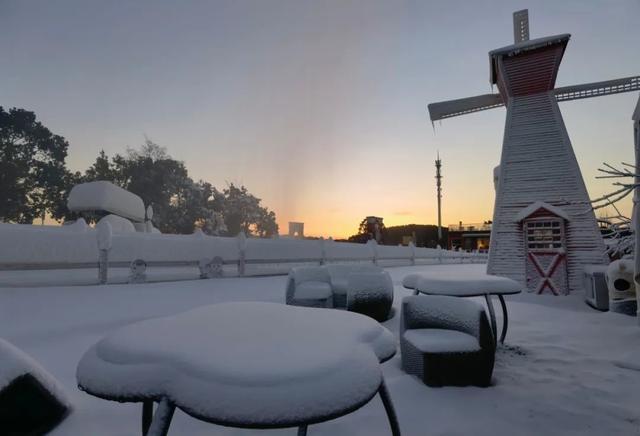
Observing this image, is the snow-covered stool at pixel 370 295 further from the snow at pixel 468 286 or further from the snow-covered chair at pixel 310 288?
the snow at pixel 468 286

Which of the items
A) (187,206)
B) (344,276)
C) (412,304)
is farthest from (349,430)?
(187,206)

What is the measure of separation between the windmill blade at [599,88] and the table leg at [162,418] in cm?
1732

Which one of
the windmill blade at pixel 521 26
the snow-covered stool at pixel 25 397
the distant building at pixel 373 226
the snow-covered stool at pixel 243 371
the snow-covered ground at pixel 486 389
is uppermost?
the windmill blade at pixel 521 26

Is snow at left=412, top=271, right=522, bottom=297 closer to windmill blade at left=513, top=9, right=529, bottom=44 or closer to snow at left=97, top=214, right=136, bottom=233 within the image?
windmill blade at left=513, top=9, right=529, bottom=44

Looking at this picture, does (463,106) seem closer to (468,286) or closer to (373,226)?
(468,286)

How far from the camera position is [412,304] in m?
4.29

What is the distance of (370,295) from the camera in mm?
6676

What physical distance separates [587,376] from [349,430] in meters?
3.13

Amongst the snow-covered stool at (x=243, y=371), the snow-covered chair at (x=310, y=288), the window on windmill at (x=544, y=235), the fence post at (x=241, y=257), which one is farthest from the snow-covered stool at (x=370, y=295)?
the fence post at (x=241, y=257)

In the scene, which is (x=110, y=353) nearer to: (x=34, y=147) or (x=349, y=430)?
(x=349, y=430)

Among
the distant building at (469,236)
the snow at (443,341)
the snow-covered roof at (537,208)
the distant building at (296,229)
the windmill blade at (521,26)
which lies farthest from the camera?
the distant building at (469,236)

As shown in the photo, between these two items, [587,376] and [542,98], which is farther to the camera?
[542,98]

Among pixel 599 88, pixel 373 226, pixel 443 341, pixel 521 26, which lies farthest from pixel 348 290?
pixel 373 226

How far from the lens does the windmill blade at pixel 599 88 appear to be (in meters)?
13.4
